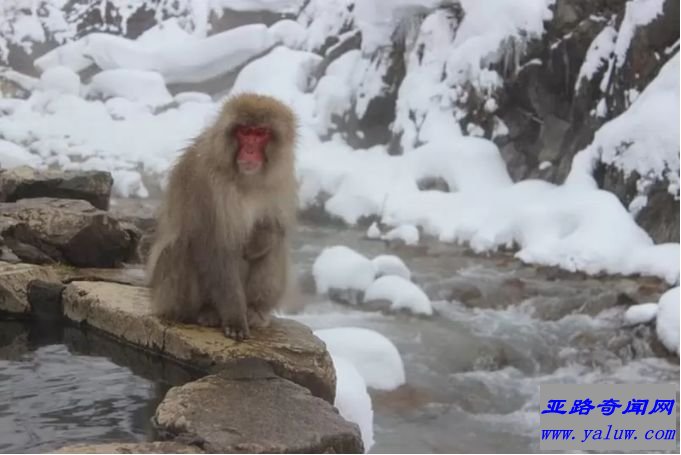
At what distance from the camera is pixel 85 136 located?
373 inches

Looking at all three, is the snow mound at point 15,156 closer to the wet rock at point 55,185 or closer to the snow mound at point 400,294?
the snow mound at point 400,294

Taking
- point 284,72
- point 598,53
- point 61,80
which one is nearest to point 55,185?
point 598,53

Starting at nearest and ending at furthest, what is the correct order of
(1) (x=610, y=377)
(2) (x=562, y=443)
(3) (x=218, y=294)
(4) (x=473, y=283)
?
(3) (x=218, y=294) → (2) (x=562, y=443) → (1) (x=610, y=377) → (4) (x=473, y=283)

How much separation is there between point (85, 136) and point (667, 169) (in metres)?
6.55

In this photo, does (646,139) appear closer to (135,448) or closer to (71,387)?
(71,387)

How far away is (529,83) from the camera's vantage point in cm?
884

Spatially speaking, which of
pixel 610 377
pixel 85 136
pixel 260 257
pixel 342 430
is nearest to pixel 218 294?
pixel 260 257

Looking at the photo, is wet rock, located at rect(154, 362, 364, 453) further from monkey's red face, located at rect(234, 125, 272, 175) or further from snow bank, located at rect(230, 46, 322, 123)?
snow bank, located at rect(230, 46, 322, 123)

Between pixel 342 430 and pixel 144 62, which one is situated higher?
pixel 144 62

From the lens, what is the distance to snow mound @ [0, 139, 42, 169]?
7613mm

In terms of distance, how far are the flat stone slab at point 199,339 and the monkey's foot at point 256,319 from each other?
0.03 m

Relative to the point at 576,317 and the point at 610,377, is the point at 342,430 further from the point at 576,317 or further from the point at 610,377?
the point at 576,317

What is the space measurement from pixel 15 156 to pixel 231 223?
6345 millimetres

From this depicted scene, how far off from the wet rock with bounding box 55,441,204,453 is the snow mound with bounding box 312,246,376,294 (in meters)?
4.12
